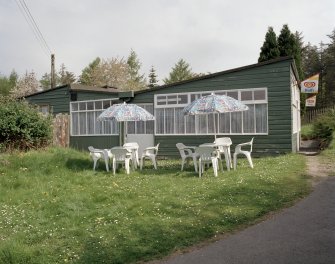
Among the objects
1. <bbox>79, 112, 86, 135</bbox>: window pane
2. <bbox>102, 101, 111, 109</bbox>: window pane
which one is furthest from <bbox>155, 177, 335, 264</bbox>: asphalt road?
<bbox>79, 112, 86, 135</bbox>: window pane

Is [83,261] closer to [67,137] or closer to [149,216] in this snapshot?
[149,216]

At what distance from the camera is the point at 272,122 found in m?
13.4

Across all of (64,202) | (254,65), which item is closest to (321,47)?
(254,65)

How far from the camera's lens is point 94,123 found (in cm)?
1773

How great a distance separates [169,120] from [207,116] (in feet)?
5.59

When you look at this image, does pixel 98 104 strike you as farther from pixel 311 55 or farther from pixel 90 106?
pixel 311 55

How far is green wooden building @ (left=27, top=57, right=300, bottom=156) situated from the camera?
13.3m

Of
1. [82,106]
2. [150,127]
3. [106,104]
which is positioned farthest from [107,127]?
[150,127]

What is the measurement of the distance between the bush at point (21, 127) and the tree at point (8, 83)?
34005 mm

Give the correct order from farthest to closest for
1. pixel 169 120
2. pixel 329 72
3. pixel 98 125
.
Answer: pixel 329 72 < pixel 98 125 < pixel 169 120

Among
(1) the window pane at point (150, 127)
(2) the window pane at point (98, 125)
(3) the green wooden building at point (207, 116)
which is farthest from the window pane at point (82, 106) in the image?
(1) the window pane at point (150, 127)

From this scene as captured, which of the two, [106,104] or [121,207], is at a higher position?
[106,104]

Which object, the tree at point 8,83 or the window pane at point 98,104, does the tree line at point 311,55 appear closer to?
the window pane at point 98,104

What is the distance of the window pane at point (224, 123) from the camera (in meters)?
14.3
